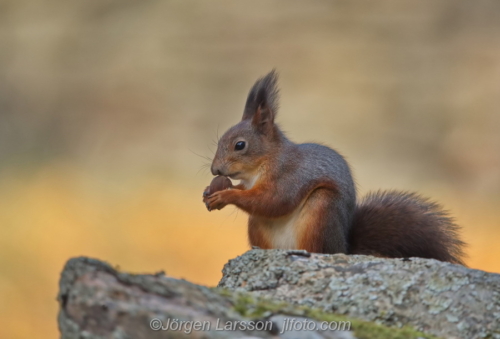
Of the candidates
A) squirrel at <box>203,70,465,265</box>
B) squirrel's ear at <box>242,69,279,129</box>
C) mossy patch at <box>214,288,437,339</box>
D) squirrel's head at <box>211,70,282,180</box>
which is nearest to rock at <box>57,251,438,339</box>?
mossy patch at <box>214,288,437,339</box>

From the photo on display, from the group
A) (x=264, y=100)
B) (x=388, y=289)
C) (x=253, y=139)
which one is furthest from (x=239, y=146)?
(x=388, y=289)

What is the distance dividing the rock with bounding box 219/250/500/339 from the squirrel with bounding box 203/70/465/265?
329 millimetres

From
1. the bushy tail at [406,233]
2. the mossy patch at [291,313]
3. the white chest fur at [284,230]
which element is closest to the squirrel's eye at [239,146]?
the white chest fur at [284,230]

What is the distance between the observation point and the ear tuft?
2.09 meters

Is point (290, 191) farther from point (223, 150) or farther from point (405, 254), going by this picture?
point (405, 254)

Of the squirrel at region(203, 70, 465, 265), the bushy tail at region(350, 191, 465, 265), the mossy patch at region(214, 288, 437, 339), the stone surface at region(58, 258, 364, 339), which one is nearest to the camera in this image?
the stone surface at region(58, 258, 364, 339)

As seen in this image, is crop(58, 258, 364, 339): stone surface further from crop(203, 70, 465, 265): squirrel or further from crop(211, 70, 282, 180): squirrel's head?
crop(211, 70, 282, 180): squirrel's head

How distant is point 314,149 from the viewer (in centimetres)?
209

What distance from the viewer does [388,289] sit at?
54.4 inches

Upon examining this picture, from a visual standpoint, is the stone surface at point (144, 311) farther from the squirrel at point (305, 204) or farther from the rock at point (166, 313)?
the squirrel at point (305, 204)

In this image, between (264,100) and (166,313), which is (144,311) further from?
(264,100)

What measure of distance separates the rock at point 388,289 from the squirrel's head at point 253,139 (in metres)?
0.47

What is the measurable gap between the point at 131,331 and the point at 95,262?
0.16 meters

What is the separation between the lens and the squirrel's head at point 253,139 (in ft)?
6.61
